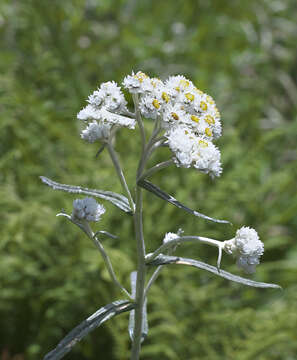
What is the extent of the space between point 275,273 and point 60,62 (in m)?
2.19

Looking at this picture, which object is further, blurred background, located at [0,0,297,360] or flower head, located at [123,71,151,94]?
blurred background, located at [0,0,297,360]

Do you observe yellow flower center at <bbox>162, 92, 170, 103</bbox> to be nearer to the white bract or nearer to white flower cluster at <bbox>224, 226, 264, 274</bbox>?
the white bract

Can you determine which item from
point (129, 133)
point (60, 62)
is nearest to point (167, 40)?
point (60, 62)

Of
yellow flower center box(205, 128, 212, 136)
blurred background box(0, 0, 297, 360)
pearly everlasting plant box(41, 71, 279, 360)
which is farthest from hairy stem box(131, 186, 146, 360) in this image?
blurred background box(0, 0, 297, 360)

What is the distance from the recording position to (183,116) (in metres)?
1.21

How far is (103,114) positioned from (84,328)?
560mm

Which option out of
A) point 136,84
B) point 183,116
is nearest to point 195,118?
point 183,116

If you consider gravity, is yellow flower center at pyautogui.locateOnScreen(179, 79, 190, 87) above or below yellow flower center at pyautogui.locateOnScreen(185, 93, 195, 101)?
above

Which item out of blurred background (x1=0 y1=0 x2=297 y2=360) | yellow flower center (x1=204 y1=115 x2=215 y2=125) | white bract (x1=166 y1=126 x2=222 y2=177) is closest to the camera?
white bract (x1=166 y1=126 x2=222 y2=177)

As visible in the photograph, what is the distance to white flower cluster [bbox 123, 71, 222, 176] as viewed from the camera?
3.71 feet

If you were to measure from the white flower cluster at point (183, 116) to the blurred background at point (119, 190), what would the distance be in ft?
3.88

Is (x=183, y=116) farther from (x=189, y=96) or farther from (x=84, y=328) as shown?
(x=84, y=328)

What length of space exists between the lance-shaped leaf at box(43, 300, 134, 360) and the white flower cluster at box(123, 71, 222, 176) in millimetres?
436

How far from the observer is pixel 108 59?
3.92 metres
